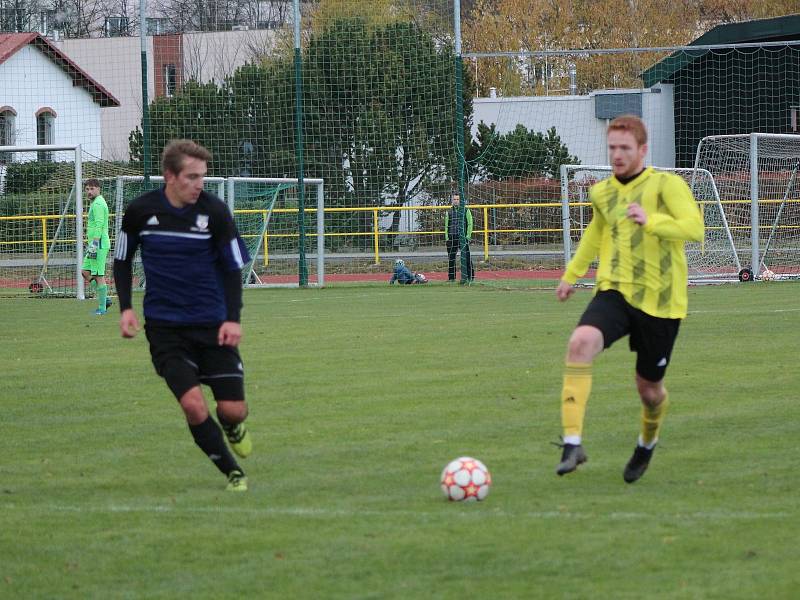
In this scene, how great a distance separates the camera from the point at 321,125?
3036 centimetres

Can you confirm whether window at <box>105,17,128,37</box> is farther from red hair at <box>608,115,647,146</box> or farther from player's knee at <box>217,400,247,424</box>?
red hair at <box>608,115,647,146</box>

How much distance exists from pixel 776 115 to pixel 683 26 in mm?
17685

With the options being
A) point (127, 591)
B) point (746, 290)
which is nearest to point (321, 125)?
point (746, 290)

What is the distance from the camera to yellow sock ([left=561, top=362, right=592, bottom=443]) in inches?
265

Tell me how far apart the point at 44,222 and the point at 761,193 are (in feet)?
52.3

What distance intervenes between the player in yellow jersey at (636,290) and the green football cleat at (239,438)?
164cm

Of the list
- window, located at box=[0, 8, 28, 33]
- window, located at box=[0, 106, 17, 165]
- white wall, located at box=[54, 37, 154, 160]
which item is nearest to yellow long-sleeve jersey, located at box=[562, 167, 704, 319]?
window, located at box=[0, 106, 17, 165]

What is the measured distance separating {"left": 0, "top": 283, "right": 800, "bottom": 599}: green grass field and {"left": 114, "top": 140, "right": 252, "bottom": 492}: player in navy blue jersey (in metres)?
0.44

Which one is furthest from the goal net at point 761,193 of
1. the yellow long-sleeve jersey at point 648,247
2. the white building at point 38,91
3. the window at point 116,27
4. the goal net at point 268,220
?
the window at point 116,27

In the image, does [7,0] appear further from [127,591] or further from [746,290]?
[127,591]

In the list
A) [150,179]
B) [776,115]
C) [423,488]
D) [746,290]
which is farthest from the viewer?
[776,115]

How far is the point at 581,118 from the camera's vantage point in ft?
135

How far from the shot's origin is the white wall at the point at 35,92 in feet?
117

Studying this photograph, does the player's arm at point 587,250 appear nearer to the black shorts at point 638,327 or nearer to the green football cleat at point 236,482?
the black shorts at point 638,327
